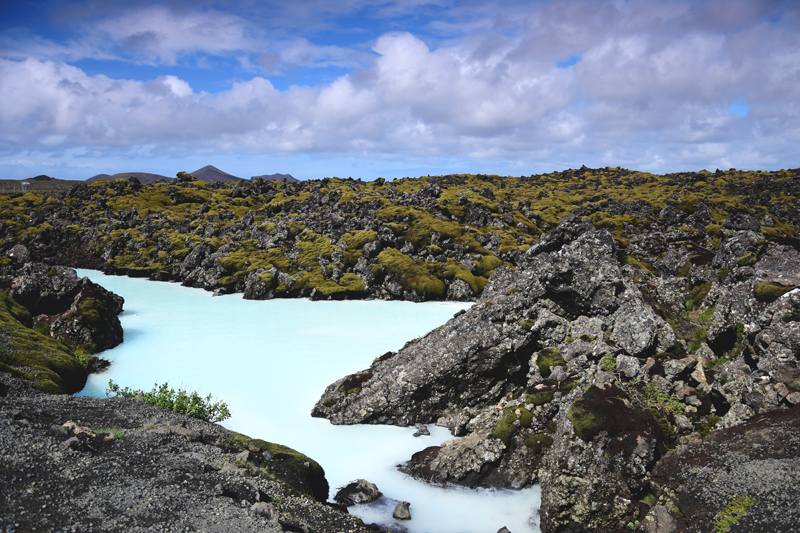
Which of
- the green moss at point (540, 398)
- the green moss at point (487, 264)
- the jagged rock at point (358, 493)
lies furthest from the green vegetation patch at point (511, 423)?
the green moss at point (487, 264)

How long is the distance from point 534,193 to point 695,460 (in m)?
131

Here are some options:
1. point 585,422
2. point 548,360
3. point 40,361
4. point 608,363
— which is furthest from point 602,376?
point 40,361

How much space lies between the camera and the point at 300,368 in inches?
1204

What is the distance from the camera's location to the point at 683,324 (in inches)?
820


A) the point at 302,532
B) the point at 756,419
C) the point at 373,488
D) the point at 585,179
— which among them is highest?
the point at 585,179

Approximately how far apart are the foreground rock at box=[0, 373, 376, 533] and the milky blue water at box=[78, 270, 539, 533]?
2748 mm

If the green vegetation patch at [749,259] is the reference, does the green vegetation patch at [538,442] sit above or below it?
below

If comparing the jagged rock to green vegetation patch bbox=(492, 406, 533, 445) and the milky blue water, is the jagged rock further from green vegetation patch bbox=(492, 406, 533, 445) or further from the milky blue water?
green vegetation patch bbox=(492, 406, 533, 445)

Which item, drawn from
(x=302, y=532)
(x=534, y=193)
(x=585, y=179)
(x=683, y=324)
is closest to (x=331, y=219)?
(x=683, y=324)

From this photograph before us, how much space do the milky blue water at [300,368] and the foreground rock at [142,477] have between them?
2.75m

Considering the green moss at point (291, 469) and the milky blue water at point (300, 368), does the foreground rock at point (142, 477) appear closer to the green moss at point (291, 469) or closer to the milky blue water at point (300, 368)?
the green moss at point (291, 469)

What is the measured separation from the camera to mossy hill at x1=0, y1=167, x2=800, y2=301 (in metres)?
58.8

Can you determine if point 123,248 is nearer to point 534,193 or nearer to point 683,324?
point 683,324

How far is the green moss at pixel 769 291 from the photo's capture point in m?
15.5
